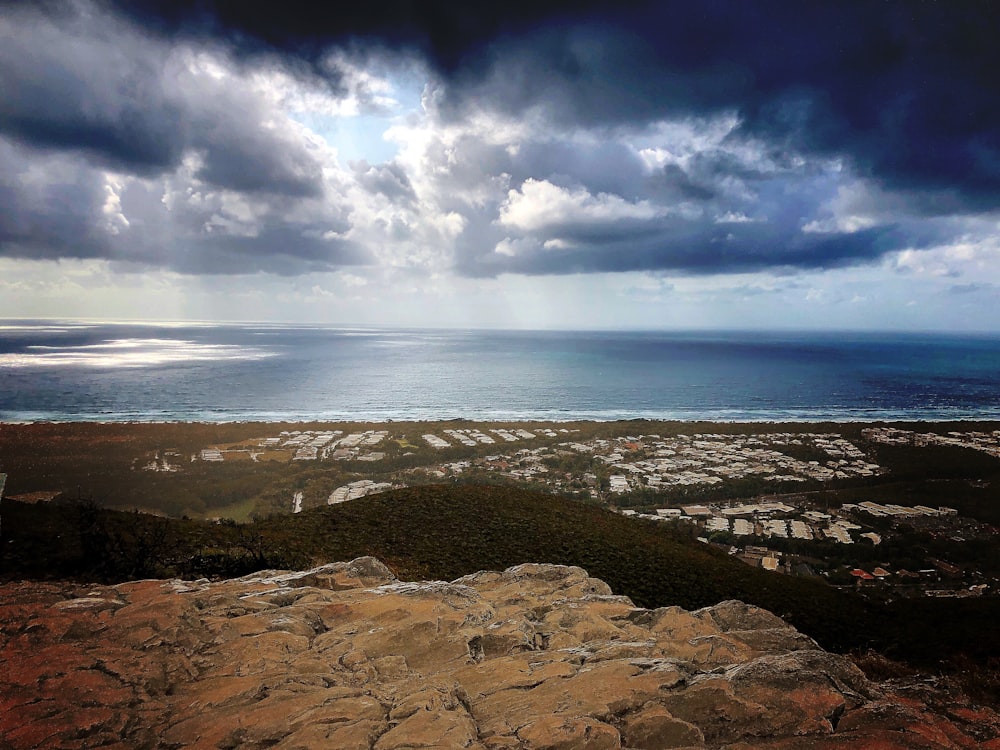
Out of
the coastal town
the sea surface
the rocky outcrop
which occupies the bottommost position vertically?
the coastal town

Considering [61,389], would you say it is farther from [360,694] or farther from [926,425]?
[926,425]

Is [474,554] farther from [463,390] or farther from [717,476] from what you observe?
[463,390]

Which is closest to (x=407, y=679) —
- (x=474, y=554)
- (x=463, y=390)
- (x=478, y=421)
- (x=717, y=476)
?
(x=474, y=554)

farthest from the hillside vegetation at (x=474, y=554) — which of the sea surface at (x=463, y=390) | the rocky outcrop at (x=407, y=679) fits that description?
the sea surface at (x=463, y=390)

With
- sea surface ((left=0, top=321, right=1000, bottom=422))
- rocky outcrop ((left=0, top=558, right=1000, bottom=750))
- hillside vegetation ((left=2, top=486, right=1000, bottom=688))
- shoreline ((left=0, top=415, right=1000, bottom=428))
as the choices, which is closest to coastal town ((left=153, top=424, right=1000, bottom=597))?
shoreline ((left=0, top=415, right=1000, bottom=428))

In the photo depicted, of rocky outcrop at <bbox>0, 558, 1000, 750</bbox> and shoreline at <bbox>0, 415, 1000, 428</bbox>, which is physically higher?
rocky outcrop at <bbox>0, 558, 1000, 750</bbox>

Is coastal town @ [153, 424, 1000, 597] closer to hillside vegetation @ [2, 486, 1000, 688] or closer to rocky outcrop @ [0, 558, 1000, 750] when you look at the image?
hillside vegetation @ [2, 486, 1000, 688]

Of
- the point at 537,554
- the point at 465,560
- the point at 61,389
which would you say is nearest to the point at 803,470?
the point at 537,554

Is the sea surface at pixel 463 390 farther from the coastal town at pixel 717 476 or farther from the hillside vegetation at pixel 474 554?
the hillside vegetation at pixel 474 554
